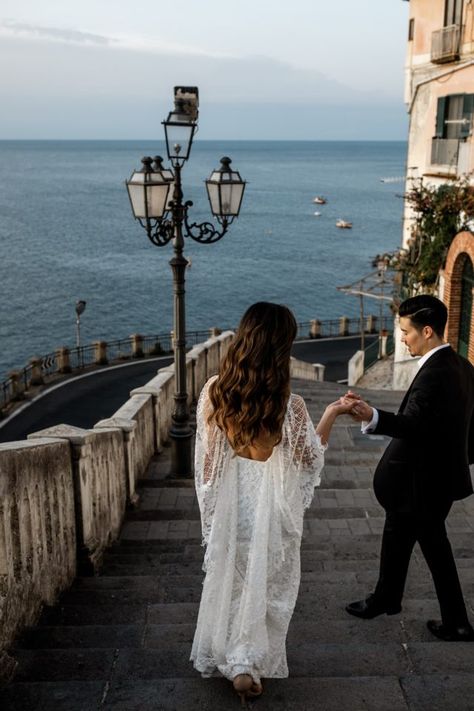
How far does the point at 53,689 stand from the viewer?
3.26 metres

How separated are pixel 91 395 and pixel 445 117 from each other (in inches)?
579

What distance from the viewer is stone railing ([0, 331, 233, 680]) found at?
3738mm

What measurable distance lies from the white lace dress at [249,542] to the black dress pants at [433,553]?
0.82 metres

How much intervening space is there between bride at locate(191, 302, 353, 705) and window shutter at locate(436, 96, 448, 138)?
14672 mm

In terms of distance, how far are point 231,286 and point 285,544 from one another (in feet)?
176

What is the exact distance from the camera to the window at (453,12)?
1608 centimetres

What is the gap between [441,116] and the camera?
16.3 meters

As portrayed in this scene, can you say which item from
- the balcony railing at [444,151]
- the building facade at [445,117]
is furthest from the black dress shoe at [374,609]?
the balcony railing at [444,151]

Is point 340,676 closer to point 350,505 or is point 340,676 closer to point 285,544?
point 285,544

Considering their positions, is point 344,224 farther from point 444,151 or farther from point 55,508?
point 55,508

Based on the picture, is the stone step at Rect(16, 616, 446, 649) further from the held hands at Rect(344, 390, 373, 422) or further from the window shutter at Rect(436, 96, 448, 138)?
the window shutter at Rect(436, 96, 448, 138)

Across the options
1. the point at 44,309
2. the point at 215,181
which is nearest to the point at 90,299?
the point at 44,309

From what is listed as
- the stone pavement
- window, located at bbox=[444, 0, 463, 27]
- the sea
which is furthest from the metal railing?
the stone pavement

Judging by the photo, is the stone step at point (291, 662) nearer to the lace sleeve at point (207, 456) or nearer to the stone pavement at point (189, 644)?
the stone pavement at point (189, 644)
